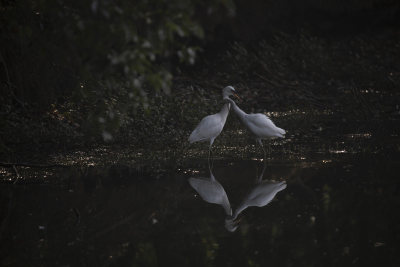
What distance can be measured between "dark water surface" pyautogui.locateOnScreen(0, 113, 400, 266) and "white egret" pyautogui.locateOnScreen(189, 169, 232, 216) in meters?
0.05

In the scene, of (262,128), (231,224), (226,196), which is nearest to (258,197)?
(226,196)

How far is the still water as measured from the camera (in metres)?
6.23

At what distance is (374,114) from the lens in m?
14.2

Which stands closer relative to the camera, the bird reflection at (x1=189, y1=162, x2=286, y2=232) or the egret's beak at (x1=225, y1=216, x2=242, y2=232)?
the egret's beak at (x1=225, y1=216, x2=242, y2=232)

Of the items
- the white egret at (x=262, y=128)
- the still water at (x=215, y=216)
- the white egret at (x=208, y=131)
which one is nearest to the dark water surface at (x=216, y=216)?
the still water at (x=215, y=216)

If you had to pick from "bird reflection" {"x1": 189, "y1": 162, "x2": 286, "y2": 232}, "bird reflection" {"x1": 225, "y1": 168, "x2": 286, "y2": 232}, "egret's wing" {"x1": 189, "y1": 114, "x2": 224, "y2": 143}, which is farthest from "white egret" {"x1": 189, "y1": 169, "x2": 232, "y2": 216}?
"egret's wing" {"x1": 189, "y1": 114, "x2": 224, "y2": 143}

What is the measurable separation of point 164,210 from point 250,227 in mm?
1371

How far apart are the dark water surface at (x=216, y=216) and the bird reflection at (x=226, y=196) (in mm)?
53

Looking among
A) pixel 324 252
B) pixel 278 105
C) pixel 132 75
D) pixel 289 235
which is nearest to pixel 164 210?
pixel 289 235

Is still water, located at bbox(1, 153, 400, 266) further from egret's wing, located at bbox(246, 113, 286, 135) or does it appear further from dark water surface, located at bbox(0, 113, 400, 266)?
egret's wing, located at bbox(246, 113, 286, 135)

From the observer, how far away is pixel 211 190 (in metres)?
8.65

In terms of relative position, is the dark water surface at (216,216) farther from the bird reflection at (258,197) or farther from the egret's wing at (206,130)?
the egret's wing at (206,130)

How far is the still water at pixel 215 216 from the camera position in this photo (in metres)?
6.23

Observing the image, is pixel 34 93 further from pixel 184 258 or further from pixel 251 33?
pixel 251 33
